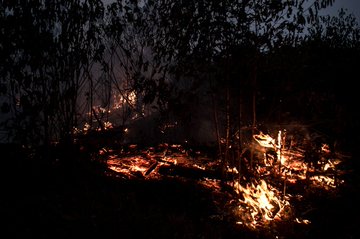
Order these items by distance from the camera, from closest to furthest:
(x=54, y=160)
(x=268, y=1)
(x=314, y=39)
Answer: (x=268, y=1)
(x=54, y=160)
(x=314, y=39)

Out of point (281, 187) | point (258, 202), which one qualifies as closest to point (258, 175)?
point (281, 187)

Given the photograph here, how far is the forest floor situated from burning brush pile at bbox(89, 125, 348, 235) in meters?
0.10

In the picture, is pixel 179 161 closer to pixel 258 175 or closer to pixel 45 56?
pixel 258 175

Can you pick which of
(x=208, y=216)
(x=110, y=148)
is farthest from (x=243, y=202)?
(x=110, y=148)

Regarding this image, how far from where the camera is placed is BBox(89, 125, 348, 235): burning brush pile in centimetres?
683

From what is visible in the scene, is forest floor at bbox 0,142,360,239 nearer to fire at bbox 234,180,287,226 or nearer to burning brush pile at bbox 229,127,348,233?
burning brush pile at bbox 229,127,348,233

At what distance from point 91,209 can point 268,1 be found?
5474mm

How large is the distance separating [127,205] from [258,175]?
3.42 metres

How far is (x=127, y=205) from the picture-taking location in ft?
20.5

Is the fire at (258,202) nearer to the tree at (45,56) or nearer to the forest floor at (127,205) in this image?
the forest floor at (127,205)

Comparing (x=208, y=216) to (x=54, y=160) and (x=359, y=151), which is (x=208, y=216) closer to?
(x=54, y=160)

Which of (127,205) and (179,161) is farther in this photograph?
(179,161)

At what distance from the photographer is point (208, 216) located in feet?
21.4

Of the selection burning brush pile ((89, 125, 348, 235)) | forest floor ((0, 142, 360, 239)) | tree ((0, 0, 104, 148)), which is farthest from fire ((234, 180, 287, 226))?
tree ((0, 0, 104, 148))
